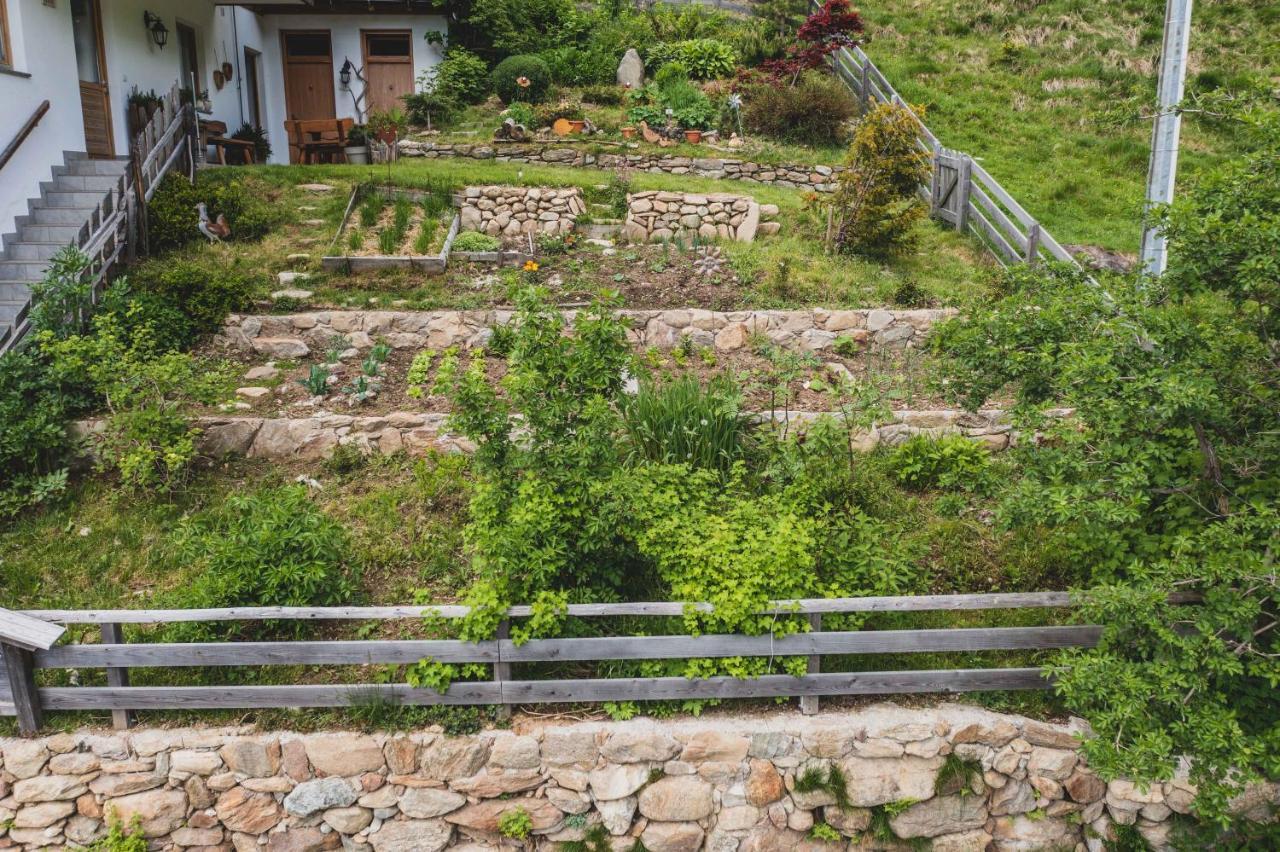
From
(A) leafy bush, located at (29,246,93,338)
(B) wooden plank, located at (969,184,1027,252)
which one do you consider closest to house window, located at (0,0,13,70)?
(A) leafy bush, located at (29,246,93,338)

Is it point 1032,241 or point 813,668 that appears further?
point 1032,241

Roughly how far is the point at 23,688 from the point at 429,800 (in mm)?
2601

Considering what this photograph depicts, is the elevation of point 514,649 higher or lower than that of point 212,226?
lower

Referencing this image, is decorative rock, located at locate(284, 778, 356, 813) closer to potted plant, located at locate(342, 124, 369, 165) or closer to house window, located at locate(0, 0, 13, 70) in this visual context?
house window, located at locate(0, 0, 13, 70)

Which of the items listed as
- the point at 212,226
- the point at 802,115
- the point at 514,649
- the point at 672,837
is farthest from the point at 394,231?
the point at 672,837

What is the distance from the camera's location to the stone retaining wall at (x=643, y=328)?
30.0ft

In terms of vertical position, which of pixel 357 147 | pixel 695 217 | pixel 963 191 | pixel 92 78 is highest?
pixel 92 78

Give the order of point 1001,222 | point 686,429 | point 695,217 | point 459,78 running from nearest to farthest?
point 686,429 → point 1001,222 → point 695,217 → point 459,78

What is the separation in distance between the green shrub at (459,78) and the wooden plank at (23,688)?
46.6ft

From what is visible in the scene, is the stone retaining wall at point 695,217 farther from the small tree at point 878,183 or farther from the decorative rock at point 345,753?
the decorative rock at point 345,753

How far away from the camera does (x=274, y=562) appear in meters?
5.62

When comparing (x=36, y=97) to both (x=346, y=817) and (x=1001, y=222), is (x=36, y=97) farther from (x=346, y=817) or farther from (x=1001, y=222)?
(x=1001, y=222)

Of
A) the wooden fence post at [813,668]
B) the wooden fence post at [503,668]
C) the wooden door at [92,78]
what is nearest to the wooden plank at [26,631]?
the wooden fence post at [503,668]

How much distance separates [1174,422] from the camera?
478 cm
